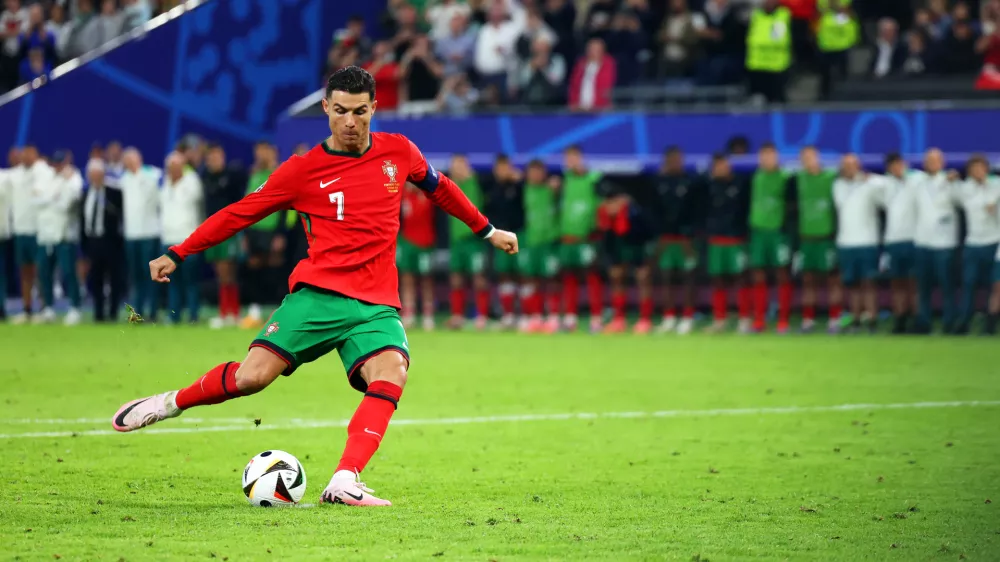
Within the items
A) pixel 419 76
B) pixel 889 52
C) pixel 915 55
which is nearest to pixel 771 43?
pixel 889 52

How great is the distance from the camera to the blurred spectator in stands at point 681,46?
2184 cm

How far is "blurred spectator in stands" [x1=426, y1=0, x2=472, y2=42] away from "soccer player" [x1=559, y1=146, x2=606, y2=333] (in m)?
4.84

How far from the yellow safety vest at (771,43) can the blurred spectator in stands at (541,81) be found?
2789 mm

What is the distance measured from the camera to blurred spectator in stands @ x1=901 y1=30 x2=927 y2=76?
68.9 feet

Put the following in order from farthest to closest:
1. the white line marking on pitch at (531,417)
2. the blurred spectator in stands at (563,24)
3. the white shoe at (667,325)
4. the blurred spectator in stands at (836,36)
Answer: the blurred spectator in stands at (563,24) < the blurred spectator in stands at (836,36) < the white shoe at (667,325) < the white line marking on pitch at (531,417)

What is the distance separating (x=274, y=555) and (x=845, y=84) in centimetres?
1657

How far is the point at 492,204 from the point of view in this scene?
1969 centimetres

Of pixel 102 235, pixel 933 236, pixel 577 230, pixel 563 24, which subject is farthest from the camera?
pixel 563 24

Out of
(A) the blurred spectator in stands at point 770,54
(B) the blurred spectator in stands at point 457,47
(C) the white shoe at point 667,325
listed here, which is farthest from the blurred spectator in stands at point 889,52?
(B) the blurred spectator in stands at point 457,47

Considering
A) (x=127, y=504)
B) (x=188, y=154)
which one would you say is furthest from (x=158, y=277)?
(x=188, y=154)

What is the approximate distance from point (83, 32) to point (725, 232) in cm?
1224

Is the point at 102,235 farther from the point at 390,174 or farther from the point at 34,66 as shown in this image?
the point at 390,174

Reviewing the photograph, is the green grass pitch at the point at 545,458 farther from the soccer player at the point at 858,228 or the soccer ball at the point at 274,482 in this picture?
the soccer player at the point at 858,228

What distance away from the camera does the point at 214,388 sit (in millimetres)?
7191
